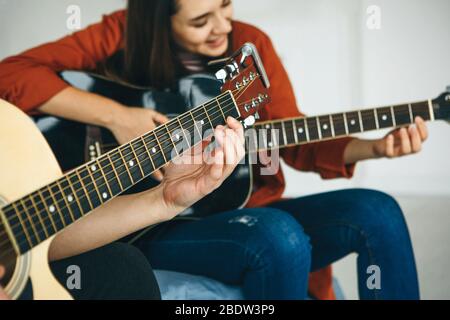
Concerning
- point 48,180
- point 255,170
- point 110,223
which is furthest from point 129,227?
point 255,170

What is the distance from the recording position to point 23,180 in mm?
727

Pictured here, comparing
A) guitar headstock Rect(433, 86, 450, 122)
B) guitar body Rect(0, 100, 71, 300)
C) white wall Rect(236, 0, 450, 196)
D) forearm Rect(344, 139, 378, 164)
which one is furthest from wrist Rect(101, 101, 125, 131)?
Answer: white wall Rect(236, 0, 450, 196)

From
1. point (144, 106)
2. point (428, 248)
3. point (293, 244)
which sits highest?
point (144, 106)

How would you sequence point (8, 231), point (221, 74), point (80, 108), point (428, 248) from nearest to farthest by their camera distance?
point (8, 231), point (221, 74), point (80, 108), point (428, 248)

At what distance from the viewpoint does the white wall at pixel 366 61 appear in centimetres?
167

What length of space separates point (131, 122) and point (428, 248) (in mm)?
765

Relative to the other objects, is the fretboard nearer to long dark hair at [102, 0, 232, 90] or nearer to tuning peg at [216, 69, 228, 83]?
tuning peg at [216, 69, 228, 83]

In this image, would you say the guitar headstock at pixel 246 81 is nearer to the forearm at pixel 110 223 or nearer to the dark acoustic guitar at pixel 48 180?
the dark acoustic guitar at pixel 48 180

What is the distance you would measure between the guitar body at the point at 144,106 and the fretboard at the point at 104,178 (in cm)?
23

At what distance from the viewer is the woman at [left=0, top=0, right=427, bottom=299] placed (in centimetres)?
95

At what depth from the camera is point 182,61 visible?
46.1 inches

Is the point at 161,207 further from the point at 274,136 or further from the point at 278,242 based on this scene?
the point at 274,136
